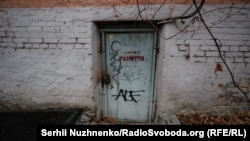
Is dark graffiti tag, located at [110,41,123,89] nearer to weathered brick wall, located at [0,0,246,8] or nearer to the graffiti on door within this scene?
the graffiti on door

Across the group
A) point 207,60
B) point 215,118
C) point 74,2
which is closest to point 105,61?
point 74,2

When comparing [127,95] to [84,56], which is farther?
[127,95]

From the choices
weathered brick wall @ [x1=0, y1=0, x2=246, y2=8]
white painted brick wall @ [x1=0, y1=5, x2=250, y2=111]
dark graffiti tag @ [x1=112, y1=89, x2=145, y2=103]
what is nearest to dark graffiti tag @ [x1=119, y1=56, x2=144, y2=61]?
white painted brick wall @ [x1=0, y1=5, x2=250, y2=111]

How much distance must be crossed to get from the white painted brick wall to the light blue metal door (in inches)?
10.8

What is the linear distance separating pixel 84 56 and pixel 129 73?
853 millimetres

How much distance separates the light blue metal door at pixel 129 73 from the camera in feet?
13.0

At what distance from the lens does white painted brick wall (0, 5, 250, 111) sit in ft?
11.9

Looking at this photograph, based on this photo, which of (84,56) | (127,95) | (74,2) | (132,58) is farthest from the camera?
(127,95)

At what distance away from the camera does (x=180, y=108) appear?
3.89 meters

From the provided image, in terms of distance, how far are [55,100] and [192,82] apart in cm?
237

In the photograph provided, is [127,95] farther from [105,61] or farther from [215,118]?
[215,118]

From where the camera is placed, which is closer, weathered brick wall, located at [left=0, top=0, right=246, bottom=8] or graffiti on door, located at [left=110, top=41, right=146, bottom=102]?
weathered brick wall, located at [left=0, top=0, right=246, bottom=8]

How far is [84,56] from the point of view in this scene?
379 cm

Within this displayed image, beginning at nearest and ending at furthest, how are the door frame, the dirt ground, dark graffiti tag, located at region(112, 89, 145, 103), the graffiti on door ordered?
the dirt ground, the door frame, the graffiti on door, dark graffiti tag, located at region(112, 89, 145, 103)
